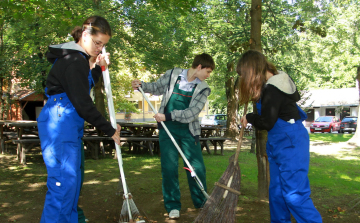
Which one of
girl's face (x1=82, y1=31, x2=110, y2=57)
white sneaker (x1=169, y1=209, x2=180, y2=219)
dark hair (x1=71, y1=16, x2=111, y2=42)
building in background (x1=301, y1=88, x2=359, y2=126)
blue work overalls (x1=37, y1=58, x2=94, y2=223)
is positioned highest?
building in background (x1=301, y1=88, x2=359, y2=126)

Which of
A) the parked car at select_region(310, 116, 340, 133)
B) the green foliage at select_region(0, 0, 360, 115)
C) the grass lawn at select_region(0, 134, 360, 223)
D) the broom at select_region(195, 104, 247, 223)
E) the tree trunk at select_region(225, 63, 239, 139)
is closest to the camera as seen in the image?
the broom at select_region(195, 104, 247, 223)

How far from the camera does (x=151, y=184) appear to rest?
5520 millimetres

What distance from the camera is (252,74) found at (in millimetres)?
2799

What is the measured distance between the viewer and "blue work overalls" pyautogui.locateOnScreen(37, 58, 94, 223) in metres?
2.31

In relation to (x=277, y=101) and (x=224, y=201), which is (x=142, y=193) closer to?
(x=224, y=201)

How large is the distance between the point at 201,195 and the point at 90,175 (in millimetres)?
3296

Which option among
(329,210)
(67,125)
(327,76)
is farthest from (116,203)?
(327,76)

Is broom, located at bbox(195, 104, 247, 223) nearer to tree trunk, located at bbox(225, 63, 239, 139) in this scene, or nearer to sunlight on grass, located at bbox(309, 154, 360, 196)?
sunlight on grass, located at bbox(309, 154, 360, 196)

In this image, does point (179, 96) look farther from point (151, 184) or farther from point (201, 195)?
point (151, 184)

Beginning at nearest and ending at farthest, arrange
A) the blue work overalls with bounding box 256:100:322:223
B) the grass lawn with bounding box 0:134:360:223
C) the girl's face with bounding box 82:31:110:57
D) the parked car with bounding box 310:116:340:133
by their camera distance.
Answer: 1. the girl's face with bounding box 82:31:110:57
2. the blue work overalls with bounding box 256:100:322:223
3. the grass lawn with bounding box 0:134:360:223
4. the parked car with bounding box 310:116:340:133

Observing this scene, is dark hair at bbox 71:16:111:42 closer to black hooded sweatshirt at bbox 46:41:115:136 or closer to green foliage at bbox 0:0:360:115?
black hooded sweatshirt at bbox 46:41:115:136

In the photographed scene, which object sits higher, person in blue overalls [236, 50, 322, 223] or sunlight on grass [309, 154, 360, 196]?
person in blue overalls [236, 50, 322, 223]

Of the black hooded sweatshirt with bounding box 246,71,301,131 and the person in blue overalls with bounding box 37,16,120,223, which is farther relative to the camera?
the black hooded sweatshirt with bounding box 246,71,301,131

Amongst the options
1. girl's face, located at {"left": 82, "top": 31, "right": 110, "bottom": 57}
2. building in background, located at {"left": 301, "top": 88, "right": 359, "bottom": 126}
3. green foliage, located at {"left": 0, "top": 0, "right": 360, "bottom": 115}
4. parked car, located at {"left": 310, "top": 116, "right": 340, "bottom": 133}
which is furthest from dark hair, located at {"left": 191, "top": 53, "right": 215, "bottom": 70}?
building in background, located at {"left": 301, "top": 88, "right": 359, "bottom": 126}
